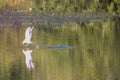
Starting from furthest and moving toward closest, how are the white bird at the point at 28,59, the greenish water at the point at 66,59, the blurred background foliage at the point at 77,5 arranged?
the blurred background foliage at the point at 77,5 < the white bird at the point at 28,59 < the greenish water at the point at 66,59

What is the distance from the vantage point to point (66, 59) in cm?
1695

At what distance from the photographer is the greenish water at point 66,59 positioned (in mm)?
14462

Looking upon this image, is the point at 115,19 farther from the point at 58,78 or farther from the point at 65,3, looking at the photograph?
the point at 58,78

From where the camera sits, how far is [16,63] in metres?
16.4

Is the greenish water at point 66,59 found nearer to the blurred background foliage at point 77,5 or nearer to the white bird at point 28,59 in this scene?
the white bird at point 28,59

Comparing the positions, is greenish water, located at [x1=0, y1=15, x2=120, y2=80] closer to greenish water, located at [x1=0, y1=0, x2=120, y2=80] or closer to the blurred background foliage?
greenish water, located at [x1=0, y1=0, x2=120, y2=80]

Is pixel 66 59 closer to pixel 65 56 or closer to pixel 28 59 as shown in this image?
pixel 65 56

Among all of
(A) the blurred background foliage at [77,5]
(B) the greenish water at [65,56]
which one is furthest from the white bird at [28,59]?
(A) the blurred background foliage at [77,5]

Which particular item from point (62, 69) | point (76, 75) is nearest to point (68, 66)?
point (62, 69)

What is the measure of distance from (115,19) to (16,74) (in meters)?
21.7

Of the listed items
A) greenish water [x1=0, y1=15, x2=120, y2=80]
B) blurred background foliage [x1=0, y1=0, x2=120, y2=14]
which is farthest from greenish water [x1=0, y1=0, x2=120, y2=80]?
blurred background foliage [x1=0, y1=0, x2=120, y2=14]

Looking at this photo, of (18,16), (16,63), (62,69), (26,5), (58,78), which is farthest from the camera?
(26,5)

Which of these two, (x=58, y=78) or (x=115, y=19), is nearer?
(x=58, y=78)

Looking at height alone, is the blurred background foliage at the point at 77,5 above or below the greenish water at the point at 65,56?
above
